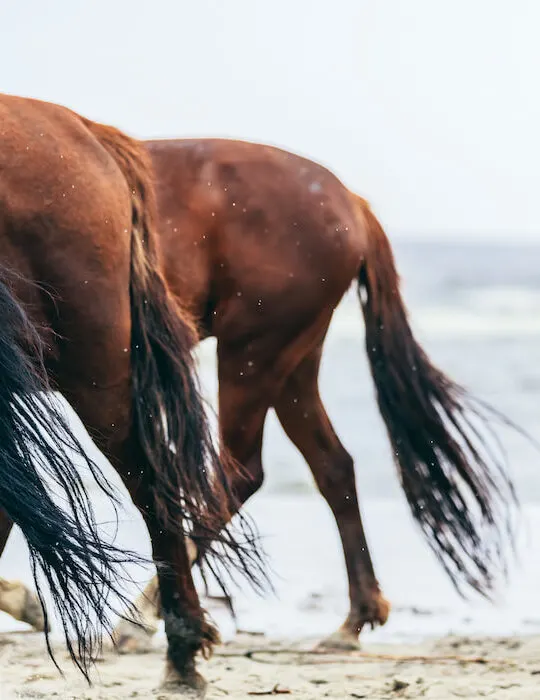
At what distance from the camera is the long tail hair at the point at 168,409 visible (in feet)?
8.65

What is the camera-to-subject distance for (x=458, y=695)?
9.37ft

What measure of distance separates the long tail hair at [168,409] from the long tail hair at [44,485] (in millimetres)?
316

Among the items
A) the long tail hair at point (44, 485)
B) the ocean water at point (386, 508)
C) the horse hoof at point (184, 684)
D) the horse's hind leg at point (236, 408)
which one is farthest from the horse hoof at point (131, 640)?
the long tail hair at point (44, 485)

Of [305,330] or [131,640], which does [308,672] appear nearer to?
[131,640]

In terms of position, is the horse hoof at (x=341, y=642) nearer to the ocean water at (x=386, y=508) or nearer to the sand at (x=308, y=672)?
the sand at (x=308, y=672)

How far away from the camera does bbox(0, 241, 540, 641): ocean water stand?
4.29 metres

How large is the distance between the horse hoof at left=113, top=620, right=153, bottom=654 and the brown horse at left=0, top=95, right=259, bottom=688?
0.67m

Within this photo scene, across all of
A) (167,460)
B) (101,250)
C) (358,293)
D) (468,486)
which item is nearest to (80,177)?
(101,250)

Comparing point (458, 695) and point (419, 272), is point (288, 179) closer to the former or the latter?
point (458, 695)

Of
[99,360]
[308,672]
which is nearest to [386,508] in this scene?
[308,672]

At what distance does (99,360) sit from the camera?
2492 mm

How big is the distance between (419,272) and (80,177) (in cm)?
2351

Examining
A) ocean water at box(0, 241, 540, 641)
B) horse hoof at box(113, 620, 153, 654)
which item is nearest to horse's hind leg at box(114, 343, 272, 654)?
horse hoof at box(113, 620, 153, 654)

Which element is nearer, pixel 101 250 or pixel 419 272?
pixel 101 250
